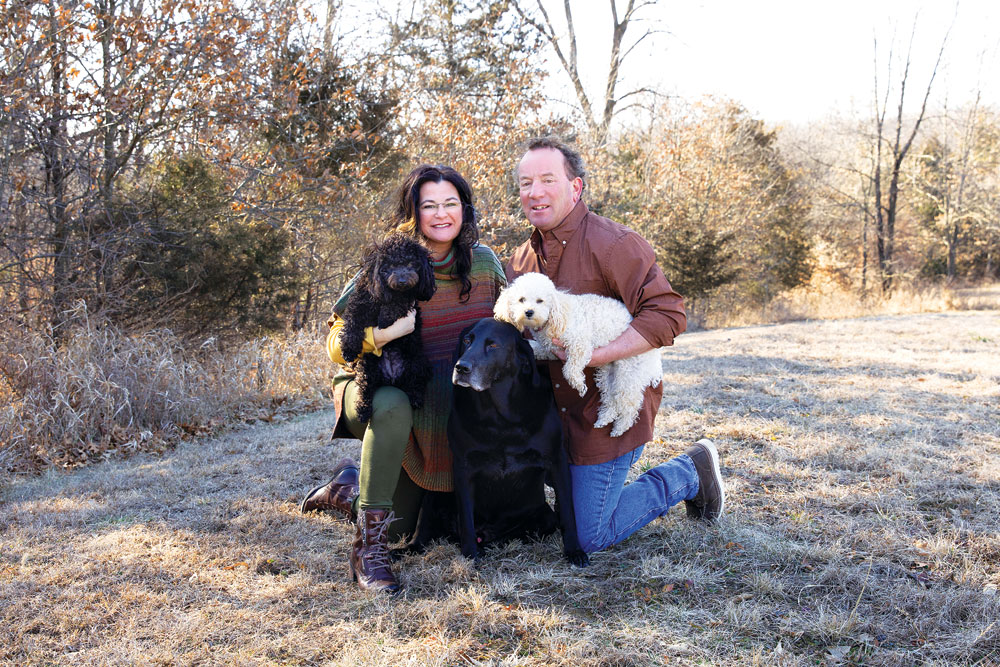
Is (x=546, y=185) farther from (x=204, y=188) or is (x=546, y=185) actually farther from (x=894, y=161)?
(x=894, y=161)

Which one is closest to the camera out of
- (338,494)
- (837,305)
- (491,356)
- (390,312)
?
(491,356)

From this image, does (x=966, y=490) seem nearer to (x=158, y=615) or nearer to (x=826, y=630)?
(x=826, y=630)

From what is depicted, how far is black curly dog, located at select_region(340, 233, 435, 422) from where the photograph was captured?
2822 mm

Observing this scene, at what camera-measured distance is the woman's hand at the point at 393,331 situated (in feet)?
9.37

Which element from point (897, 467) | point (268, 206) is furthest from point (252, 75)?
point (897, 467)

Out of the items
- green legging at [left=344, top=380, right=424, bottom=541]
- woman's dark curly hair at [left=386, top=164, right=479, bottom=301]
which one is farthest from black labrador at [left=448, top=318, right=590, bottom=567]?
woman's dark curly hair at [left=386, top=164, right=479, bottom=301]

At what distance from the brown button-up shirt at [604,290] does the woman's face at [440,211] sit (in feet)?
1.41

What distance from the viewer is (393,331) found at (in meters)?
2.86

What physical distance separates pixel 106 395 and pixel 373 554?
3909mm

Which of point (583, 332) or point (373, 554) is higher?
point (583, 332)

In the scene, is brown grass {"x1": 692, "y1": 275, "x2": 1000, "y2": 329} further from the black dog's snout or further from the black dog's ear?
the black dog's snout

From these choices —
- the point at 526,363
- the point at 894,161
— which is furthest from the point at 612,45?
the point at 526,363

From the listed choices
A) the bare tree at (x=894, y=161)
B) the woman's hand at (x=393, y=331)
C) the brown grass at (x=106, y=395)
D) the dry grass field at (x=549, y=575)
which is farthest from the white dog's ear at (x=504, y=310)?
the bare tree at (x=894, y=161)

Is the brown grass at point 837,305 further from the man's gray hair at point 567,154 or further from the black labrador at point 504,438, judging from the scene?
the black labrador at point 504,438
